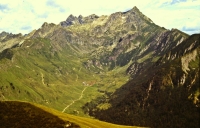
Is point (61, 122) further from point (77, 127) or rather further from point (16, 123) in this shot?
point (16, 123)

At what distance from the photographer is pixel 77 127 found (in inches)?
7820

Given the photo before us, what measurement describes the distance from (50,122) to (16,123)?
22.7 meters

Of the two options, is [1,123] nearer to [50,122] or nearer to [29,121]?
[29,121]

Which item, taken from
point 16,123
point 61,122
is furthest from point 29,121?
point 61,122

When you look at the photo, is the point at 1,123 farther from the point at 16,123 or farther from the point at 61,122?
the point at 61,122

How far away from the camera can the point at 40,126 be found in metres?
191

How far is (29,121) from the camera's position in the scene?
197 meters

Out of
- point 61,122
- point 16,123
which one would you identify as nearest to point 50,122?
point 61,122

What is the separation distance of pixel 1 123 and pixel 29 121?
18334 mm

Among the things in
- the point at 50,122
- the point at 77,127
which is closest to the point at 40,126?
the point at 50,122

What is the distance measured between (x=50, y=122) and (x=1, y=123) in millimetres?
32549

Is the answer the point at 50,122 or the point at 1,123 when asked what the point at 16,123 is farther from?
the point at 50,122

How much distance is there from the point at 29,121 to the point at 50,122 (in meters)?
14.3

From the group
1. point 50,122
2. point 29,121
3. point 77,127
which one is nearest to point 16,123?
point 29,121
